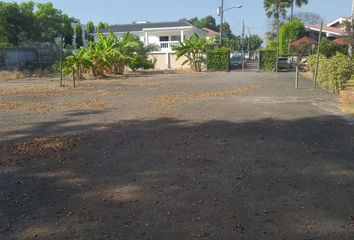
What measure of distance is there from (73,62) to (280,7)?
46696mm

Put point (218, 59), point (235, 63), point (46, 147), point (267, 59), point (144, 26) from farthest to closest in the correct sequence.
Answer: point (144, 26) < point (235, 63) < point (218, 59) < point (267, 59) < point (46, 147)

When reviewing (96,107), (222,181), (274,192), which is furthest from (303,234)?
(96,107)

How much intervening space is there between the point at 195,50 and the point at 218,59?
2244 millimetres

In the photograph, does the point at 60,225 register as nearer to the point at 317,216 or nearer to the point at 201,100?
the point at 317,216

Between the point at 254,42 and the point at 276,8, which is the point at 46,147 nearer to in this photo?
the point at 276,8

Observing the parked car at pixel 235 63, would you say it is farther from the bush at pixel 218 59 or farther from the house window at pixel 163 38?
the house window at pixel 163 38

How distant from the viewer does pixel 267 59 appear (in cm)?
3547

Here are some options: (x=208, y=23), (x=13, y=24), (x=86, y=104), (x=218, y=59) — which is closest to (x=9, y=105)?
(x=86, y=104)

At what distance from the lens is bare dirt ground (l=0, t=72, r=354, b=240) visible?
13.3 feet

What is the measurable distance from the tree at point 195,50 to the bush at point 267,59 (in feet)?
15.3

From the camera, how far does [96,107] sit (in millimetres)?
12719

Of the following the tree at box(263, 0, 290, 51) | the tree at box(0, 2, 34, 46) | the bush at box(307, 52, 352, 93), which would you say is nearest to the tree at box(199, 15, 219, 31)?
the tree at box(263, 0, 290, 51)

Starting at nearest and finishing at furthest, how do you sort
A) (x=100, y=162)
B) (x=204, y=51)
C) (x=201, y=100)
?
(x=100, y=162)
(x=201, y=100)
(x=204, y=51)

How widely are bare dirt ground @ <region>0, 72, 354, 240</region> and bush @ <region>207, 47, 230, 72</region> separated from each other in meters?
25.5
